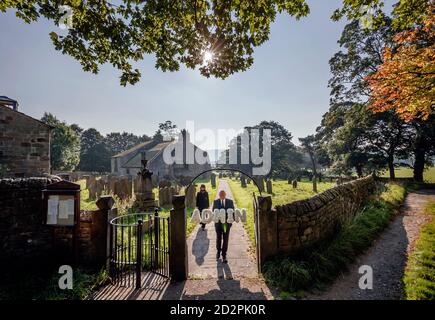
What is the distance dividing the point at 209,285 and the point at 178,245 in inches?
42.7

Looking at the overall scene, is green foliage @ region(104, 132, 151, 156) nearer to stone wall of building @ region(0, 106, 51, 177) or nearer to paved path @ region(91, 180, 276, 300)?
stone wall of building @ region(0, 106, 51, 177)

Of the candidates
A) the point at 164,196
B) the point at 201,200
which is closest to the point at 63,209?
the point at 201,200

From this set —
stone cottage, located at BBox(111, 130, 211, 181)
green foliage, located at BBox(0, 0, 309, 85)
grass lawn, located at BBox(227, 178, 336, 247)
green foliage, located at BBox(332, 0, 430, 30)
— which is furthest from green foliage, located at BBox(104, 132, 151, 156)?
green foliage, located at BBox(332, 0, 430, 30)

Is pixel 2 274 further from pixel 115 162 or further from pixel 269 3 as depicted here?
pixel 115 162

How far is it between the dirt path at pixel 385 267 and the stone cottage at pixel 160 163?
29.3m

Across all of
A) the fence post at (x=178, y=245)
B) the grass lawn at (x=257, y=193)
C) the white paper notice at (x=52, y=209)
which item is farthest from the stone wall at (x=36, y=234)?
the grass lawn at (x=257, y=193)

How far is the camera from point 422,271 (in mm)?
4461

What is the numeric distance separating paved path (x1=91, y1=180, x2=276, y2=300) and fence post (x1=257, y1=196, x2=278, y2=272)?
0.56 meters

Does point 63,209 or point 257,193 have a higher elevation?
point 63,209

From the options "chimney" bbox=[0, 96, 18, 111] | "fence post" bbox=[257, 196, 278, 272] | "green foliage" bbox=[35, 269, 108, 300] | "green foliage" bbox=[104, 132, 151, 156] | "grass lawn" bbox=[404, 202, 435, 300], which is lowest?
"green foliage" bbox=[35, 269, 108, 300]

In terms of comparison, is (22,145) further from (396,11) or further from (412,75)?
(412,75)

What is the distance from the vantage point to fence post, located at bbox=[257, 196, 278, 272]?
490 cm

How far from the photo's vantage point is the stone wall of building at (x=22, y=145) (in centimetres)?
1040

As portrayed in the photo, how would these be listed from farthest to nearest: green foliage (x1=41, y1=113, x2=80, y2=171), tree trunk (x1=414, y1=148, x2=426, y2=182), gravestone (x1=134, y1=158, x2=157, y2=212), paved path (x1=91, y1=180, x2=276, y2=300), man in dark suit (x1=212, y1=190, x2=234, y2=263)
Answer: green foliage (x1=41, y1=113, x2=80, y2=171), tree trunk (x1=414, y1=148, x2=426, y2=182), gravestone (x1=134, y1=158, x2=157, y2=212), man in dark suit (x1=212, y1=190, x2=234, y2=263), paved path (x1=91, y1=180, x2=276, y2=300)
